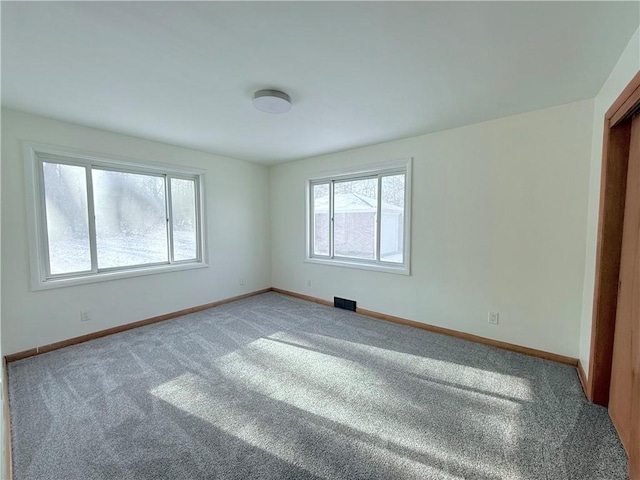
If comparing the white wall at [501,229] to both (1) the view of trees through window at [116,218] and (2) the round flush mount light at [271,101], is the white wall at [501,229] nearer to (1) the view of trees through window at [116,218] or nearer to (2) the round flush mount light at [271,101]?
(2) the round flush mount light at [271,101]

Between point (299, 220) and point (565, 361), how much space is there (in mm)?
3640

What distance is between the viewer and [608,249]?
1882 mm

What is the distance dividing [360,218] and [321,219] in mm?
735

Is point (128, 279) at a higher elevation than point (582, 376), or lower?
higher

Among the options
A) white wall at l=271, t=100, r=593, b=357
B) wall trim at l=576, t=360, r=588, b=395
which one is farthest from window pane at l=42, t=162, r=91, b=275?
wall trim at l=576, t=360, r=588, b=395

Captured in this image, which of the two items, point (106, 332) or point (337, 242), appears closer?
point (106, 332)

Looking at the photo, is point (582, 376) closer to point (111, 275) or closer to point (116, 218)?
point (111, 275)

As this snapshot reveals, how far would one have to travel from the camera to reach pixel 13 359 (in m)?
2.60

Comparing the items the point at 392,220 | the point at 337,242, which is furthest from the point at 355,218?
the point at 392,220

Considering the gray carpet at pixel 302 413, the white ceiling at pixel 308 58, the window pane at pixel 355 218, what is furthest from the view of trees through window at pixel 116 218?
the window pane at pixel 355 218

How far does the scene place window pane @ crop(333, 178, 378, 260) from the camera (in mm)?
3957

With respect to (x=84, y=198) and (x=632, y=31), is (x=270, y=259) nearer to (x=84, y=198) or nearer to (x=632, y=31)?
(x=84, y=198)

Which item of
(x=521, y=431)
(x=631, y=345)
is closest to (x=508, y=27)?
(x=631, y=345)

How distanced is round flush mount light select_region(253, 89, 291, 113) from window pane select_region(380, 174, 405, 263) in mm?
1870
